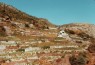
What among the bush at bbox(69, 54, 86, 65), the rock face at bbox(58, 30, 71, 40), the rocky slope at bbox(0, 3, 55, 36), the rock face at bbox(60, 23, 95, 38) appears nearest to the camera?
the bush at bbox(69, 54, 86, 65)

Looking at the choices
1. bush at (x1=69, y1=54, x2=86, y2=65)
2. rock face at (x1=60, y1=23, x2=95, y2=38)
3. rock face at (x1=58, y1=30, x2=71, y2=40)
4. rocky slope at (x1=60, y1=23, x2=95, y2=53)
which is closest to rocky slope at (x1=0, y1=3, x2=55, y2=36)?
rock face at (x1=58, y1=30, x2=71, y2=40)

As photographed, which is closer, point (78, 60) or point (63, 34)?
point (78, 60)

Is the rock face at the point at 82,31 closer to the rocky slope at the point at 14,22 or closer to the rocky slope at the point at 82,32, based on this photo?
the rocky slope at the point at 82,32

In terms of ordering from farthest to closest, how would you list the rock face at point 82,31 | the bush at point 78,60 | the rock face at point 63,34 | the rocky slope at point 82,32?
1. the rock face at point 82,31
2. the rock face at point 63,34
3. the rocky slope at point 82,32
4. the bush at point 78,60

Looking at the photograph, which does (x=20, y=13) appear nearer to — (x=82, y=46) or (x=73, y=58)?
(x=82, y=46)

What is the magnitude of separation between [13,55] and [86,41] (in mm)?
20537

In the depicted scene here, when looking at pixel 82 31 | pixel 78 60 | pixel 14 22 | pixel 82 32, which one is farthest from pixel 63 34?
pixel 78 60

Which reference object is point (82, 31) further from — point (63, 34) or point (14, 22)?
point (14, 22)

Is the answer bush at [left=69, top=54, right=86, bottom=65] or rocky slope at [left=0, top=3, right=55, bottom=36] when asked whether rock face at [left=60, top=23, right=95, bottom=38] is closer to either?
rocky slope at [left=0, top=3, right=55, bottom=36]

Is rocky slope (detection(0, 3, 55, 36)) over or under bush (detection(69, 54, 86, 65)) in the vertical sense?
over

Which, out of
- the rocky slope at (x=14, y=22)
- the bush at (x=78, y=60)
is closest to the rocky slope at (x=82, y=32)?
the rocky slope at (x=14, y=22)

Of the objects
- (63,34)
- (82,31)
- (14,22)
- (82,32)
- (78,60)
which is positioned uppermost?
(14,22)

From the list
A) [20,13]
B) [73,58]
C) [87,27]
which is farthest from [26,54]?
[20,13]

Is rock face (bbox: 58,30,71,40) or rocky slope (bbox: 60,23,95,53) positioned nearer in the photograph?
rocky slope (bbox: 60,23,95,53)
